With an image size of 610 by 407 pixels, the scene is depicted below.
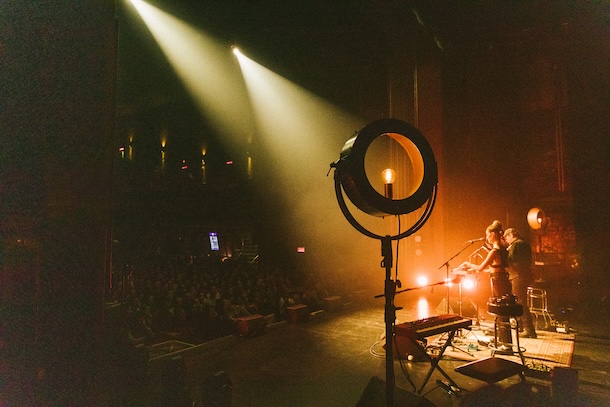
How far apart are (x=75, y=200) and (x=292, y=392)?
12.2 ft

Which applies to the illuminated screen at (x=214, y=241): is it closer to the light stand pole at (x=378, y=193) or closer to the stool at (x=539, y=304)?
the stool at (x=539, y=304)

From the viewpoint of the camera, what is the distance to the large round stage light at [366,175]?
247cm

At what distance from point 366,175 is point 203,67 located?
14684 millimetres

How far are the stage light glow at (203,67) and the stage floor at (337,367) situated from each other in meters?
9.32

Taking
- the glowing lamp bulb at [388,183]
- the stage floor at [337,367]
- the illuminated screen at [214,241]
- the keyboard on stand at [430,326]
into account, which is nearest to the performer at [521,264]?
the stage floor at [337,367]

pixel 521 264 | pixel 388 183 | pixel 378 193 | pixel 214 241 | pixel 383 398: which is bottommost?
pixel 383 398

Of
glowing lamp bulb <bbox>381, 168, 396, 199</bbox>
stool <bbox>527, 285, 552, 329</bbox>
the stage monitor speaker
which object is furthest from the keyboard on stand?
stool <bbox>527, 285, 552, 329</bbox>

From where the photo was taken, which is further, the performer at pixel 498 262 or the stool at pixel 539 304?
the stool at pixel 539 304

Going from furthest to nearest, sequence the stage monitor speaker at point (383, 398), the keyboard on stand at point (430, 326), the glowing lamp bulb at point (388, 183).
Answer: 1. the keyboard on stand at point (430, 326)
2. the stage monitor speaker at point (383, 398)
3. the glowing lamp bulb at point (388, 183)

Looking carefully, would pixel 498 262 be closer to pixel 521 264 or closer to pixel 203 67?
pixel 521 264

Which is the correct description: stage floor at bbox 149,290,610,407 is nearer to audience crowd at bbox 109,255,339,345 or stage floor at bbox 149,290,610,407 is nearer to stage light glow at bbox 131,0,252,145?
audience crowd at bbox 109,255,339,345

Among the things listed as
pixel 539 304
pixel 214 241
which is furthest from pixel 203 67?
pixel 539 304

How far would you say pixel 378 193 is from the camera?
96.4 inches

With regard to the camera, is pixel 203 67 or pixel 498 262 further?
pixel 203 67
